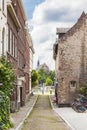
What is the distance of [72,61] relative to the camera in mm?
55281

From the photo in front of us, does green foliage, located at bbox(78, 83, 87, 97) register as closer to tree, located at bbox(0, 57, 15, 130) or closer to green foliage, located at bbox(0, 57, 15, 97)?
tree, located at bbox(0, 57, 15, 130)

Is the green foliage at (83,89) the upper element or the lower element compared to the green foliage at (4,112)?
upper

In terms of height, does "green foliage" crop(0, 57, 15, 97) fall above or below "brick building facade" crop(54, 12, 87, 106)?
below

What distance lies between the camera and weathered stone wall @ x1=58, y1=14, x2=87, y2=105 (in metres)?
54.4

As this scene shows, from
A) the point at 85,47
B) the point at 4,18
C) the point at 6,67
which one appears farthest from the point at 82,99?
the point at 6,67

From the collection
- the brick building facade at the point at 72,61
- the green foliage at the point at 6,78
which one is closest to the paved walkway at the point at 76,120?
the green foliage at the point at 6,78

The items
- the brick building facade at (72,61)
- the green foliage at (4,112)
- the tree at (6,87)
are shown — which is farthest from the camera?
the brick building facade at (72,61)

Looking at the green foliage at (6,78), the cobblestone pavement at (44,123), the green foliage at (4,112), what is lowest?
the cobblestone pavement at (44,123)

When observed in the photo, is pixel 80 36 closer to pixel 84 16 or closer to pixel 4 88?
pixel 84 16

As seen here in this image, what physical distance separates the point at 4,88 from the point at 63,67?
30354 mm

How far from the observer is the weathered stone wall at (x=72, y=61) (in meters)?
54.4

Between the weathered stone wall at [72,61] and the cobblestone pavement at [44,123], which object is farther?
the weathered stone wall at [72,61]

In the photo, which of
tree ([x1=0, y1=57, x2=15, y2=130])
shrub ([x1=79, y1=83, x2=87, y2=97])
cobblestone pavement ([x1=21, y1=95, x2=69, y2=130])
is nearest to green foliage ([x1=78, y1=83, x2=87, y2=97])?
shrub ([x1=79, y1=83, x2=87, y2=97])

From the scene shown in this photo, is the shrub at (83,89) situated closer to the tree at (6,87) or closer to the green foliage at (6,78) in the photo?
the tree at (6,87)
